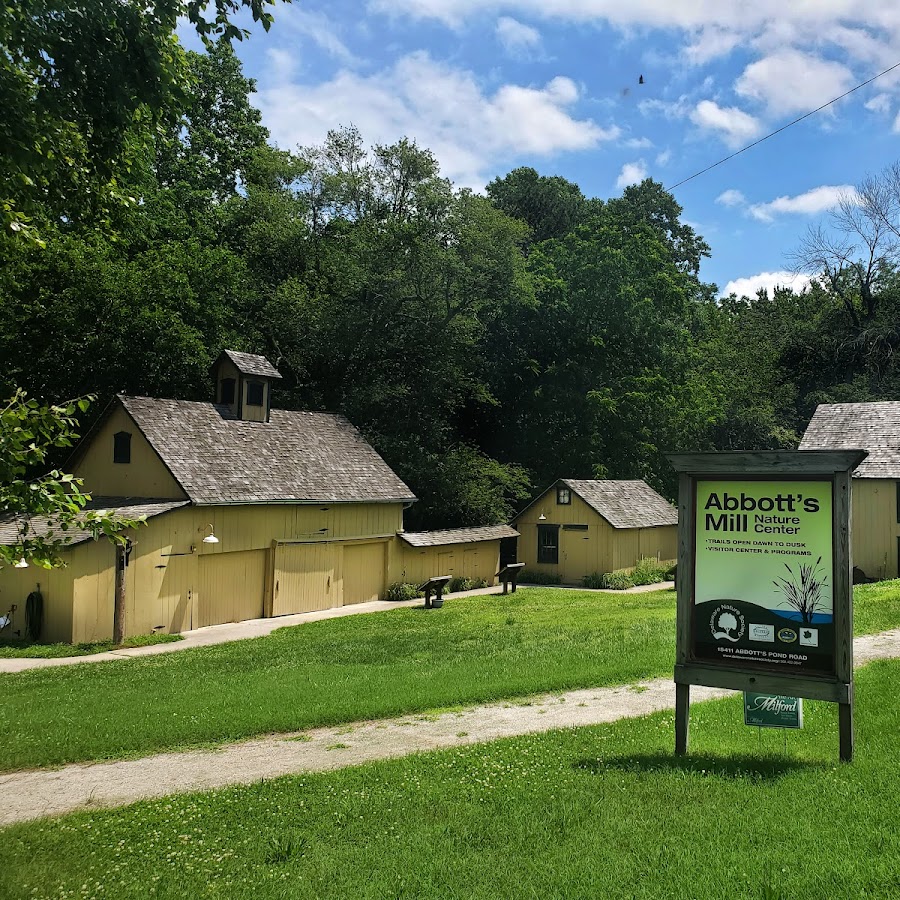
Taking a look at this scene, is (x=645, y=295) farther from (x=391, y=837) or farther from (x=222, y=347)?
(x=391, y=837)

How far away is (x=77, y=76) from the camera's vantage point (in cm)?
804

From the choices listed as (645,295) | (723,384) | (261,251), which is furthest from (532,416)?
(261,251)

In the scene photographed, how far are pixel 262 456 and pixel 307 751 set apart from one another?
1918 centimetres

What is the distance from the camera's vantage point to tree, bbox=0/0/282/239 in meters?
7.43

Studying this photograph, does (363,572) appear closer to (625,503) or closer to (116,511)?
(116,511)

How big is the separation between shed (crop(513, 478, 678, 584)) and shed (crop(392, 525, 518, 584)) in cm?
194

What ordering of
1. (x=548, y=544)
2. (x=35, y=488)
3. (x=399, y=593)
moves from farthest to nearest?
(x=548, y=544), (x=399, y=593), (x=35, y=488)

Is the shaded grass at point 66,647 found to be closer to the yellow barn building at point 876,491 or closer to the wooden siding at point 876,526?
the yellow barn building at point 876,491

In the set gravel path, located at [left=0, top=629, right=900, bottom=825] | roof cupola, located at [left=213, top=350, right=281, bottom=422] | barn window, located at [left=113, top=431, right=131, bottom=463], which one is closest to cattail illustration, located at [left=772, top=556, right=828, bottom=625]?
gravel path, located at [left=0, top=629, right=900, bottom=825]

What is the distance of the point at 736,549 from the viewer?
8453 millimetres

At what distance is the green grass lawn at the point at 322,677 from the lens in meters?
11.1

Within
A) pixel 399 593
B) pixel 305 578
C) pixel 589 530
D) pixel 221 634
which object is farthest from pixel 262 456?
pixel 589 530

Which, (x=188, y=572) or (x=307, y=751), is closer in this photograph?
(x=307, y=751)

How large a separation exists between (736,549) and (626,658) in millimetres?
7231
